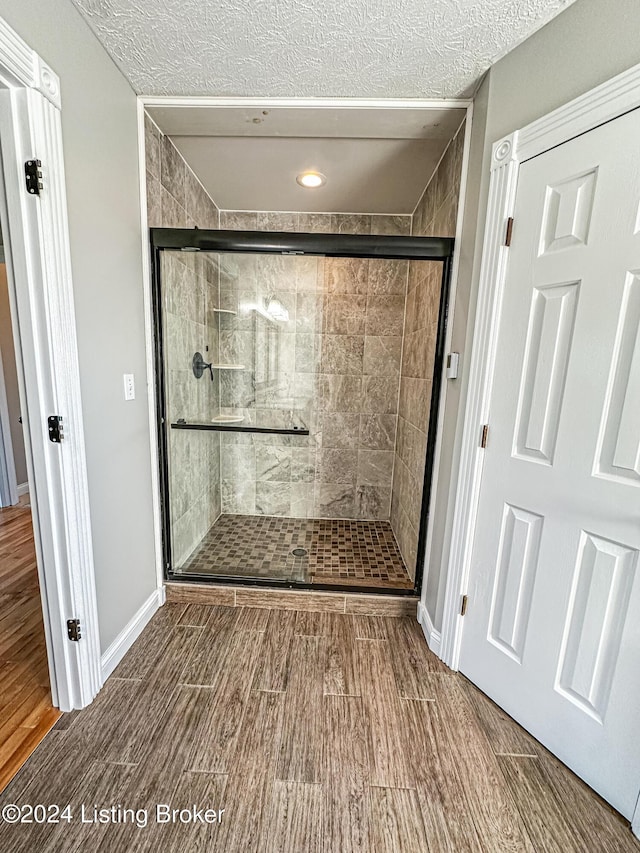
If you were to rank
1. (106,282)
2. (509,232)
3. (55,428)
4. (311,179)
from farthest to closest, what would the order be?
1. (311,179)
2. (106,282)
3. (509,232)
4. (55,428)

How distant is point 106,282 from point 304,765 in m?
1.93

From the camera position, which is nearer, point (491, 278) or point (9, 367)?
point (491, 278)

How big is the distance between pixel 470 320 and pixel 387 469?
1.67 meters

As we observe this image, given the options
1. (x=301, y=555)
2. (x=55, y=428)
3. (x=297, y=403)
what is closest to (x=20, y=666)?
(x=55, y=428)

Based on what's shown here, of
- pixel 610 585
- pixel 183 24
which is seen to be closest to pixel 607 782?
pixel 610 585

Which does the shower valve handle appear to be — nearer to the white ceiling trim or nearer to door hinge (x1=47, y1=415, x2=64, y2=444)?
door hinge (x1=47, y1=415, x2=64, y2=444)

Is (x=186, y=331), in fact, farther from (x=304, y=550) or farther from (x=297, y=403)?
(x=304, y=550)

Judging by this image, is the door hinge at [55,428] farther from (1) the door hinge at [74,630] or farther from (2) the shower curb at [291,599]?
(2) the shower curb at [291,599]

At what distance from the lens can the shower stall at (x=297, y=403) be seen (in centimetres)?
186

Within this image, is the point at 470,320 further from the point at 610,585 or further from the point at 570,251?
the point at 610,585

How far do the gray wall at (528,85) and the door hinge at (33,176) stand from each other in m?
1.54

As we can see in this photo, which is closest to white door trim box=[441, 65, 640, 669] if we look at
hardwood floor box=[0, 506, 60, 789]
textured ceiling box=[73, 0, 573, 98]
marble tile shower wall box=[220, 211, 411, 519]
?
textured ceiling box=[73, 0, 573, 98]

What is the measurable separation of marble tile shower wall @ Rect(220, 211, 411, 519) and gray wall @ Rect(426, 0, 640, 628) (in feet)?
3.91

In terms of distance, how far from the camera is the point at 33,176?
105 cm
